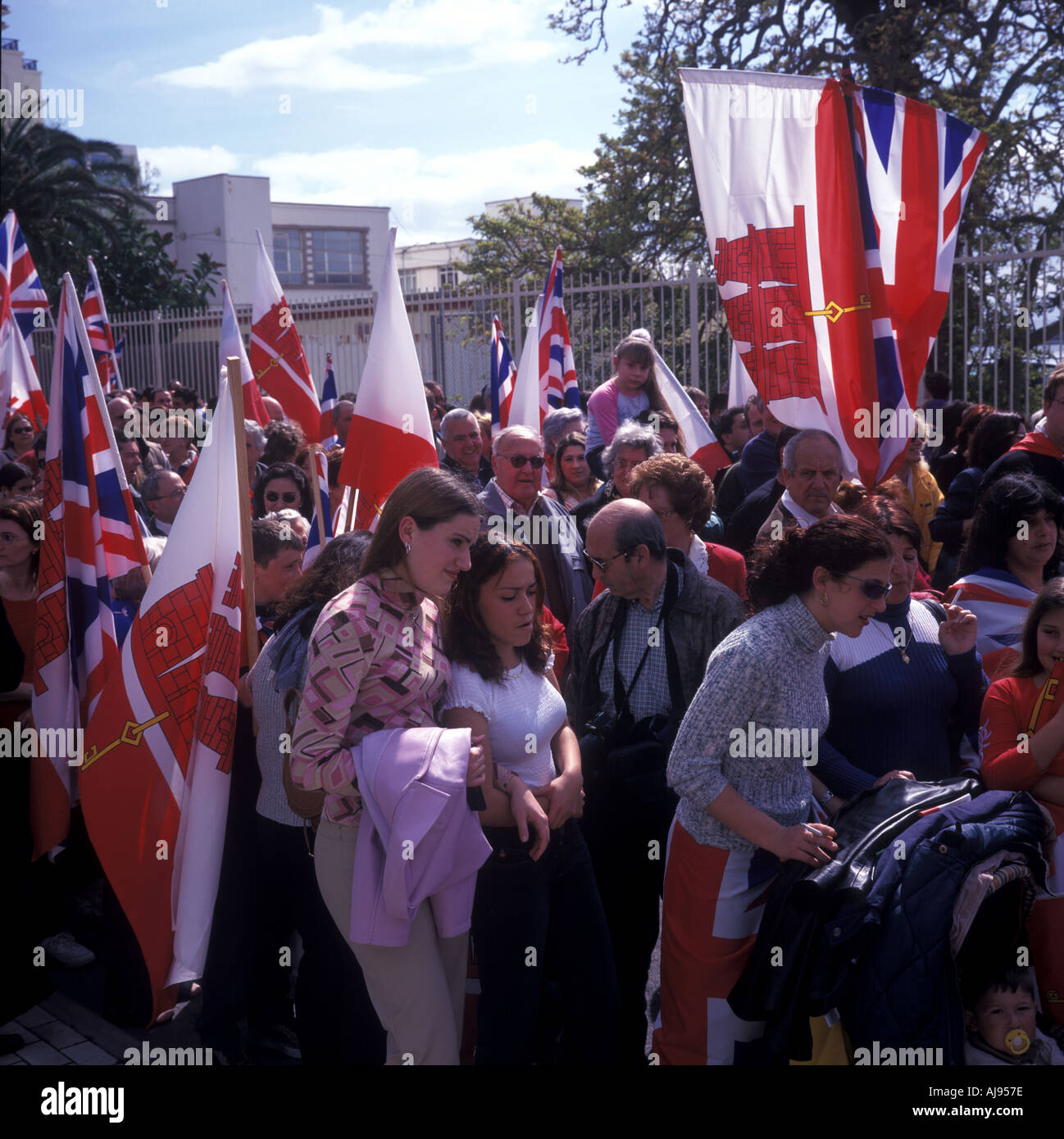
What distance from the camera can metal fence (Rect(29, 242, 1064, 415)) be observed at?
9.23m

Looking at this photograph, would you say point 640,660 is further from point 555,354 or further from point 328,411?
point 328,411

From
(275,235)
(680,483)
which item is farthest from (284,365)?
(275,235)

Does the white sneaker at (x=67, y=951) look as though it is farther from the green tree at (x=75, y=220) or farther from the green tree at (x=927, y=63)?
the green tree at (x=75, y=220)

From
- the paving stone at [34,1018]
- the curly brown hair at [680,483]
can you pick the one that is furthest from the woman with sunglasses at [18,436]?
the curly brown hair at [680,483]

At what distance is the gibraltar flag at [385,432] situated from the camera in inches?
204

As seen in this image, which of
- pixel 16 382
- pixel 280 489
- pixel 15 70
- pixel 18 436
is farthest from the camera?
pixel 15 70

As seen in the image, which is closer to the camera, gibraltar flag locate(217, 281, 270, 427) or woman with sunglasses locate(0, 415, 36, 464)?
gibraltar flag locate(217, 281, 270, 427)

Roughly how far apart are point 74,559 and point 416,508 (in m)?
1.95

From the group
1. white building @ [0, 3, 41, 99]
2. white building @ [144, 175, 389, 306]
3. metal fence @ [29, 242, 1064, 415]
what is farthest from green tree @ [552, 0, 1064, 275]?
white building @ [0, 3, 41, 99]

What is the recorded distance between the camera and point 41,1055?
412cm

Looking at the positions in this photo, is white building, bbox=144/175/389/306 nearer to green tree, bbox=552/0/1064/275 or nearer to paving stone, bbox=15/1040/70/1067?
green tree, bbox=552/0/1064/275

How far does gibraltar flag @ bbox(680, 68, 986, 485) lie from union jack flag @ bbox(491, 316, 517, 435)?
4100mm

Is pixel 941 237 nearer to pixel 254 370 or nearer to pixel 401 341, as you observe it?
pixel 401 341
